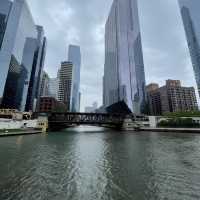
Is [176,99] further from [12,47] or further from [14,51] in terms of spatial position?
[12,47]

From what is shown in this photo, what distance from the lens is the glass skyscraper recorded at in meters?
108

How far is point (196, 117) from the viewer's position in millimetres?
79750

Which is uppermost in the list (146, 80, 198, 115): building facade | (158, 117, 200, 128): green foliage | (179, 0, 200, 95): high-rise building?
(179, 0, 200, 95): high-rise building

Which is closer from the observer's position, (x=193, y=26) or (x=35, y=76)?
(x=193, y=26)

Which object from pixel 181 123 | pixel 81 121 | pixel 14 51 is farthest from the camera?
pixel 14 51

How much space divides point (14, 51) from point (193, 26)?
504 ft

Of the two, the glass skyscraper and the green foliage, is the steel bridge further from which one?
the glass skyscraper

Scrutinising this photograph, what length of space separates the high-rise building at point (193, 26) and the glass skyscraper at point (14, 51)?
476ft

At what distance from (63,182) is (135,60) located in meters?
137

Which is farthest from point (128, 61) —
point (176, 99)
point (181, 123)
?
point (176, 99)

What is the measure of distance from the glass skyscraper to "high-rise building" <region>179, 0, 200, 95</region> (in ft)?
476

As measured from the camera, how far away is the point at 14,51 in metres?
115

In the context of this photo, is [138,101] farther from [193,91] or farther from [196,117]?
[193,91]

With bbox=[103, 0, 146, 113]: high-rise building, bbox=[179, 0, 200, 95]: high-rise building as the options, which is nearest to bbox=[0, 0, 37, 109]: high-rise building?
bbox=[103, 0, 146, 113]: high-rise building
